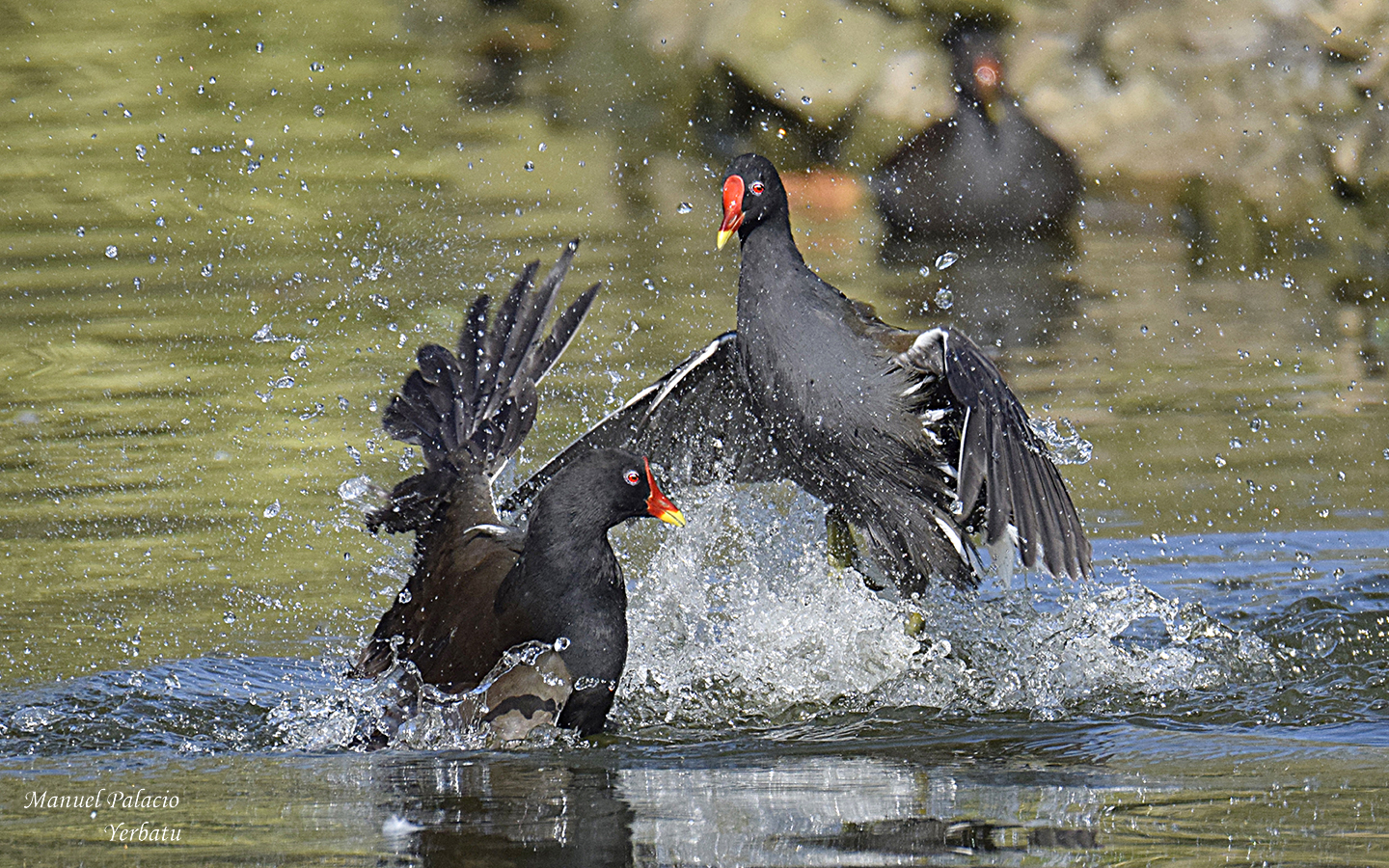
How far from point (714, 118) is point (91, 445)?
699cm

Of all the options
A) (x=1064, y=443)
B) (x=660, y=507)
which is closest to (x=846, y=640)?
Answer: (x=660, y=507)

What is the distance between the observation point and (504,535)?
4625mm

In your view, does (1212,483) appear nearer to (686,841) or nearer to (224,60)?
(686,841)

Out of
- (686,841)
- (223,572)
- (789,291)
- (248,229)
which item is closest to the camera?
(686,841)

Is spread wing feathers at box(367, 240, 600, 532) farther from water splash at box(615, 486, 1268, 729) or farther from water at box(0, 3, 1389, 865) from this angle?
water splash at box(615, 486, 1268, 729)

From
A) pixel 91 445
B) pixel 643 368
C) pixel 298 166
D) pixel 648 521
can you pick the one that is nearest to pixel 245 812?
pixel 648 521

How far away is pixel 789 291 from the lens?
483 cm

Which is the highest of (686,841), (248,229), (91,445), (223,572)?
(248,229)

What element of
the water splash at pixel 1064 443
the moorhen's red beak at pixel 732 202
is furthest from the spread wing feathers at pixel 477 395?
the water splash at pixel 1064 443

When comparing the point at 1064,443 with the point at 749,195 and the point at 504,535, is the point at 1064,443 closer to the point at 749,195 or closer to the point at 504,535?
the point at 749,195

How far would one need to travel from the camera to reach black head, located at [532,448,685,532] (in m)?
4.18

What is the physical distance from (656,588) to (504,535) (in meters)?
0.81

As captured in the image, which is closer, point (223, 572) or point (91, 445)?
point (223, 572)

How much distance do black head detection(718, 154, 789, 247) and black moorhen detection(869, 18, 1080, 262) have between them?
16.1ft
